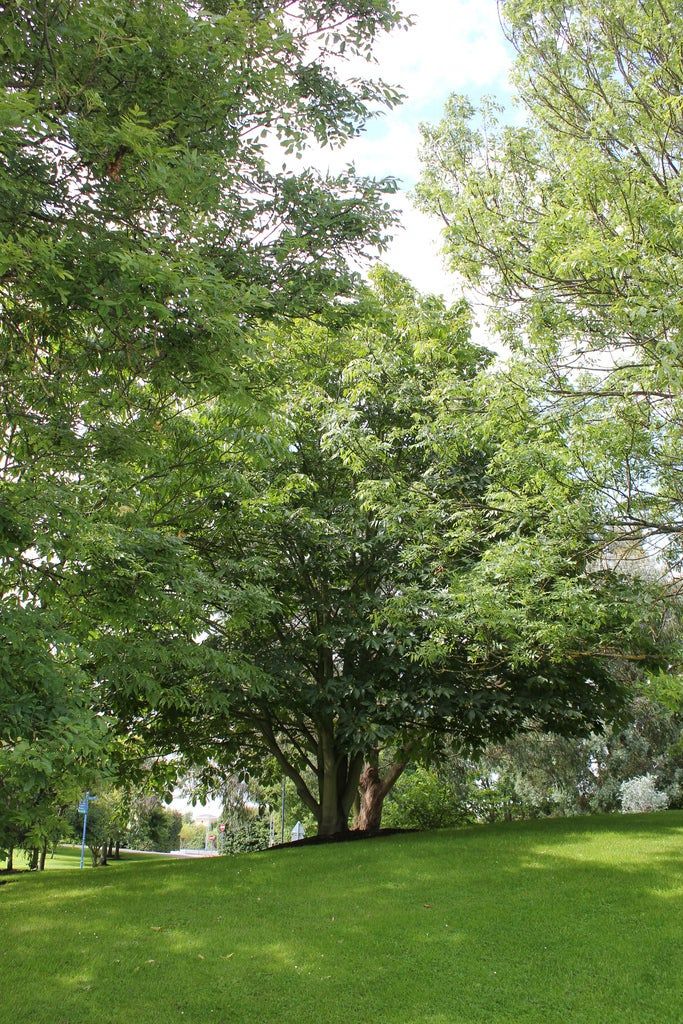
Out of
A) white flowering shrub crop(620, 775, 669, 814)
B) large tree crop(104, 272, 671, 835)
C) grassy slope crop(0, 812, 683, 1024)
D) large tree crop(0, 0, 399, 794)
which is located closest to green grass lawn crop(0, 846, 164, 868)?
white flowering shrub crop(620, 775, 669, 814)

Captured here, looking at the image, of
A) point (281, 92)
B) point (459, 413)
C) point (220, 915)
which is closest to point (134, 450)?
point (281, 92)

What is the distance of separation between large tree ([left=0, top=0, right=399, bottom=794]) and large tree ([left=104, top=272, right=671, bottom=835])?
1130 millimetres

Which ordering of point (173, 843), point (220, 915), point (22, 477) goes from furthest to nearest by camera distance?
1. point (173, 843)
2. point (220, 915)
3. point (22, 477)

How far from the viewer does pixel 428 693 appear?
11.4 metres

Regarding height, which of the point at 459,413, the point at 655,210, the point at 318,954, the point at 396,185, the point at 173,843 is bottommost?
the point at 173,843

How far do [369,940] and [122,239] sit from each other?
21.7 feet

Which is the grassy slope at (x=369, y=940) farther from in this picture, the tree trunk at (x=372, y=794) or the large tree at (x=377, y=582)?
the tree trunk at (x=372, y=794)

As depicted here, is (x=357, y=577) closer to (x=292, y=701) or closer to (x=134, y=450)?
(x=292, y=701)

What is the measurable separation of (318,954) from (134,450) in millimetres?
4957

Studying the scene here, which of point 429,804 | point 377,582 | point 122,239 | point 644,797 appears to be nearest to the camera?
point 122,239

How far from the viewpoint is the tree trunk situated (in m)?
14.2

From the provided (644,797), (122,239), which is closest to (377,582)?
(122,239)

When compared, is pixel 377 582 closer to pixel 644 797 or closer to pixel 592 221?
pixel 592 221

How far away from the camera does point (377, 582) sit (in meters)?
12.4
